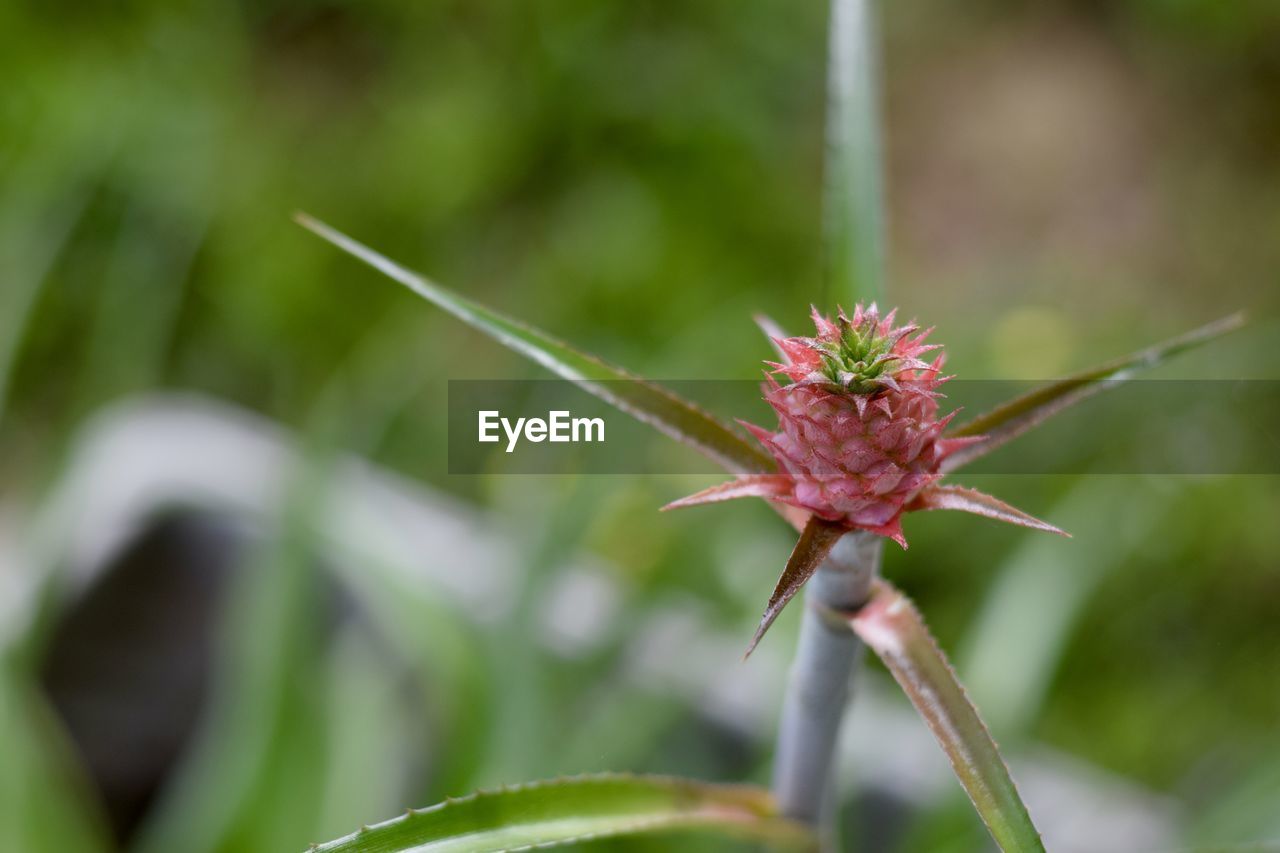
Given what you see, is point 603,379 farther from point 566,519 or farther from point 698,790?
point 566,519

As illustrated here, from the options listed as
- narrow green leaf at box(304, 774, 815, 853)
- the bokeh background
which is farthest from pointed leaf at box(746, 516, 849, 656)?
the bokeh background

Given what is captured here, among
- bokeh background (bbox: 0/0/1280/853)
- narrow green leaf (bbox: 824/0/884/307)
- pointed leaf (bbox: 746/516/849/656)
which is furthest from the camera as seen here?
bokeh background (bbox: 0/0/1280/853)

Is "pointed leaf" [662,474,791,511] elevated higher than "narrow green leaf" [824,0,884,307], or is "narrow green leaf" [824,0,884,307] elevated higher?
"narrow green leaf" [824,0,884,307]

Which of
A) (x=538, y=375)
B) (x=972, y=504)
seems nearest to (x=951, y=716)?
(x=972, y=504)

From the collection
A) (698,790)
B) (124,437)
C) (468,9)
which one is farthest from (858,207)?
(468,9)

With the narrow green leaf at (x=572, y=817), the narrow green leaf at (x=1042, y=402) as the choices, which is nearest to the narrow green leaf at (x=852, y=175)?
the narrow green leaf at (x=1042, y=402)

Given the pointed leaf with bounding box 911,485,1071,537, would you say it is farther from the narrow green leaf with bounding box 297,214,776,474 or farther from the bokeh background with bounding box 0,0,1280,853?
the bokeh background with bounding box 0,0,1280,853

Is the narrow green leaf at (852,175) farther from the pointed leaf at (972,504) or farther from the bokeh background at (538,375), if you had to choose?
the bokeh background at (538,375)
